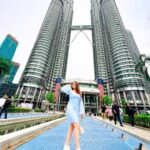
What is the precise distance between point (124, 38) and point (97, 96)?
145ft

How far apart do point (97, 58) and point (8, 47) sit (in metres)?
77.6

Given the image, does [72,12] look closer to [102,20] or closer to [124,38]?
[102,20]

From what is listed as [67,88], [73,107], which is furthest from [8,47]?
[73,107]

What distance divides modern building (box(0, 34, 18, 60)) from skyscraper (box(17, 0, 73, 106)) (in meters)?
35.1

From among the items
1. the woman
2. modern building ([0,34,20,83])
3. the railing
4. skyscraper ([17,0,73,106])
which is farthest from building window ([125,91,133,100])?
modern building ([0,34,20,83])

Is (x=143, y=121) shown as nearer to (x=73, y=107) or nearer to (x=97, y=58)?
(x=73, y=107)

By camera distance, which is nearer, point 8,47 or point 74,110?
point 74,110

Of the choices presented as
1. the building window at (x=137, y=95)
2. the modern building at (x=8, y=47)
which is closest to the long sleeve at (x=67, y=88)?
the building window at (x=137, y=95)

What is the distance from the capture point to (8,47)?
122 meters

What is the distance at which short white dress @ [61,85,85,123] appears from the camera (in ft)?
10.8

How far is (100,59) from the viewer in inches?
4402

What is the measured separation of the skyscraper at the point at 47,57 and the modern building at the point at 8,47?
35130mm

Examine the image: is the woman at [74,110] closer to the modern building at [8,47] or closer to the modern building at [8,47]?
the modern building at [8,47]

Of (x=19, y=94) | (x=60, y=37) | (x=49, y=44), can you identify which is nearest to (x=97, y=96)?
(x=19, y=94)
